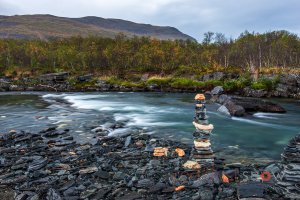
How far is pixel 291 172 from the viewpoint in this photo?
8.74 m

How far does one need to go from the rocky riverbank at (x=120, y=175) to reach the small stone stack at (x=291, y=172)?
3cm

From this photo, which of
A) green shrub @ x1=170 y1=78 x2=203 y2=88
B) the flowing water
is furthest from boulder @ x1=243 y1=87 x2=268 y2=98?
the flowing water

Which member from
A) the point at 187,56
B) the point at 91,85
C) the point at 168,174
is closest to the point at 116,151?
the point at 168,174

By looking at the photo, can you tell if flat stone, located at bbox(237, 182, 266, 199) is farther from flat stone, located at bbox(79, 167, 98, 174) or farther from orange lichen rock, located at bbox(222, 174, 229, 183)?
flat stone, located at bbox(79, 167, 98, 174)

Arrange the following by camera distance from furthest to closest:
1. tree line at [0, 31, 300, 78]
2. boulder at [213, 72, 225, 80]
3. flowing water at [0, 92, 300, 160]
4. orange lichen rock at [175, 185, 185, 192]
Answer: tree line at [0, 31, 300, 78] < boulder at [213, 72, 225, 80] < flowing water at [0, 92, 300, 160] < orange lichen rock at [175, 185, 185, 192]

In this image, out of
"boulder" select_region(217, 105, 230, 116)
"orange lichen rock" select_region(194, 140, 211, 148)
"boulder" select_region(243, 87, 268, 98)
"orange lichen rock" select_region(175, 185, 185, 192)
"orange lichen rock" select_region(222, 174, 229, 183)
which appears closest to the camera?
"orange lichen rock" select_region(175, 185, 185, 192)

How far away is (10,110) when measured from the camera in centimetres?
3083

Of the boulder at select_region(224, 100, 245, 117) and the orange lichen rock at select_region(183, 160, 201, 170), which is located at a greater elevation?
the boulder at select_region(224, 100, 245, 117)

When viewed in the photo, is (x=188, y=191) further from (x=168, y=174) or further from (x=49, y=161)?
(x=49, y=161)

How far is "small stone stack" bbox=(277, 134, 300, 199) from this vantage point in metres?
8.57

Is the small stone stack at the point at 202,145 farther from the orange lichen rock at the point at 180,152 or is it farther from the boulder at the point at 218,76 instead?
the boulder at the point at 218,76

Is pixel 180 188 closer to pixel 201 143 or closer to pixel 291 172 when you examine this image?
pixel 201 143

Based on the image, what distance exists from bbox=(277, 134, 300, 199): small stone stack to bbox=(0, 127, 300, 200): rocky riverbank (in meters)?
0.03

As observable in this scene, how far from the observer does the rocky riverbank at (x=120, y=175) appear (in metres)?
9.60
